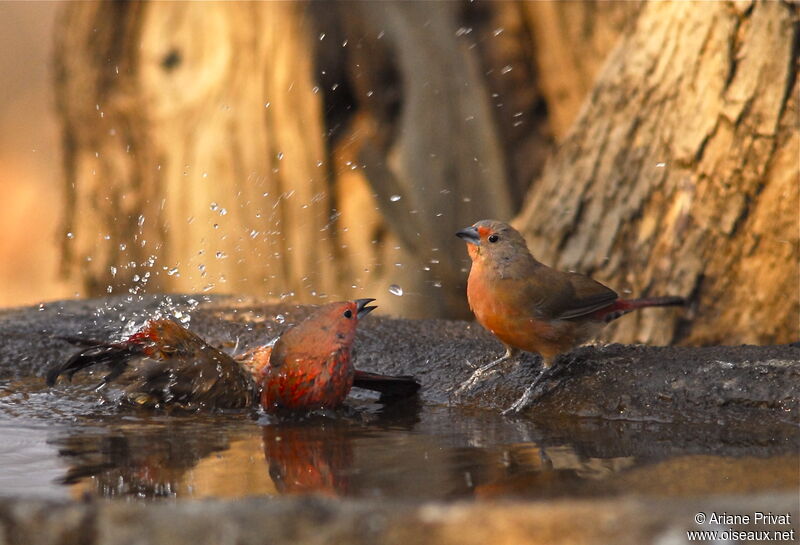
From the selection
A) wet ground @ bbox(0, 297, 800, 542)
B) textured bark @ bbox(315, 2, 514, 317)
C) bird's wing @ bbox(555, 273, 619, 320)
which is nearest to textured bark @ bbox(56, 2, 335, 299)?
textured bark @ bbox(315, 2, 514, 317)

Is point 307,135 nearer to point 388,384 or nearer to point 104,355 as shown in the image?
point 388,384

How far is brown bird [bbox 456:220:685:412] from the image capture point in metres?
4.23

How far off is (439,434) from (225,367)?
3.10 ft

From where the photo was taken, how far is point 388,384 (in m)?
4.27

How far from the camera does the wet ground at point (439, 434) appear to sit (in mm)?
A: 2703

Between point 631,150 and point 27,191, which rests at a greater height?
point 27,191

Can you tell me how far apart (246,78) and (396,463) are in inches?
290

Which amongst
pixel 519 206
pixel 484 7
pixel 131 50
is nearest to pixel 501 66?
pixel 484 7

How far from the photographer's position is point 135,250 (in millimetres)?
11125

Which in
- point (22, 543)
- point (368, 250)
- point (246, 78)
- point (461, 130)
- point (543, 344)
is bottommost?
point (22, 543)

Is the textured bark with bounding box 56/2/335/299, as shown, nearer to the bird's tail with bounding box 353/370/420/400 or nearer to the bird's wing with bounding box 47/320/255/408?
the bird's tail with bounding box 353/370/420/400

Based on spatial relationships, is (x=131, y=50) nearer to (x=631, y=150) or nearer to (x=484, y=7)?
(x=484, y=7)

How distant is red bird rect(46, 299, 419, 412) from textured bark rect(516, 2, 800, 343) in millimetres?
2664

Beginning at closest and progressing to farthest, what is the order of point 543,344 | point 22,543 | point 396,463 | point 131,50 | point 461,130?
point 22,543 < point 396,463 < point 543,344 < point 461,130 < point 131,50
